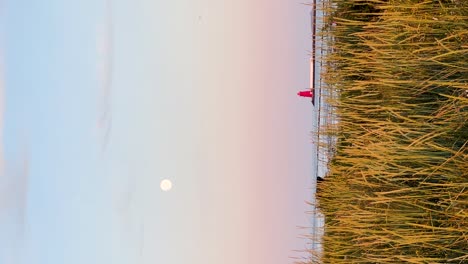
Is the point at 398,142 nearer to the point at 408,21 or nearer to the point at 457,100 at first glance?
the point at 457,100

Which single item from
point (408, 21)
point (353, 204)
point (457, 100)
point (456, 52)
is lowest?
point (353, 204)

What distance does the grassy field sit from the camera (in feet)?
6.40

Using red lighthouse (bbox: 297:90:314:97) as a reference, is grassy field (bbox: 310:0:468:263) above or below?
below

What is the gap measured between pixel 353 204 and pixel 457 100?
72 centimetres

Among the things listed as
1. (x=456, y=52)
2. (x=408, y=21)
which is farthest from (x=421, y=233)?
(x=408, y=21)

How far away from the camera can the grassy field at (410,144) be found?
1.95 meters

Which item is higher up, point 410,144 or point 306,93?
point 306,93

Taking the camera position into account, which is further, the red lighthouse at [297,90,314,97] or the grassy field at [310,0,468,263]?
the red lighthouse at [297,90,314,97]

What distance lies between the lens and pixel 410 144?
2064 mm

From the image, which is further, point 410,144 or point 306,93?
point 306,93

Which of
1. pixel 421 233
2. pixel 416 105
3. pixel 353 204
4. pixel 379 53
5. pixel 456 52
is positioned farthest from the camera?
pixel 353 204

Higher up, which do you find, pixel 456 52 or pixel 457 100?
pixel 456 52

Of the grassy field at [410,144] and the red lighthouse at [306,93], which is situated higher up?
the red lighthouse at [306,93]

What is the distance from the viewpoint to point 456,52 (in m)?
1.89
